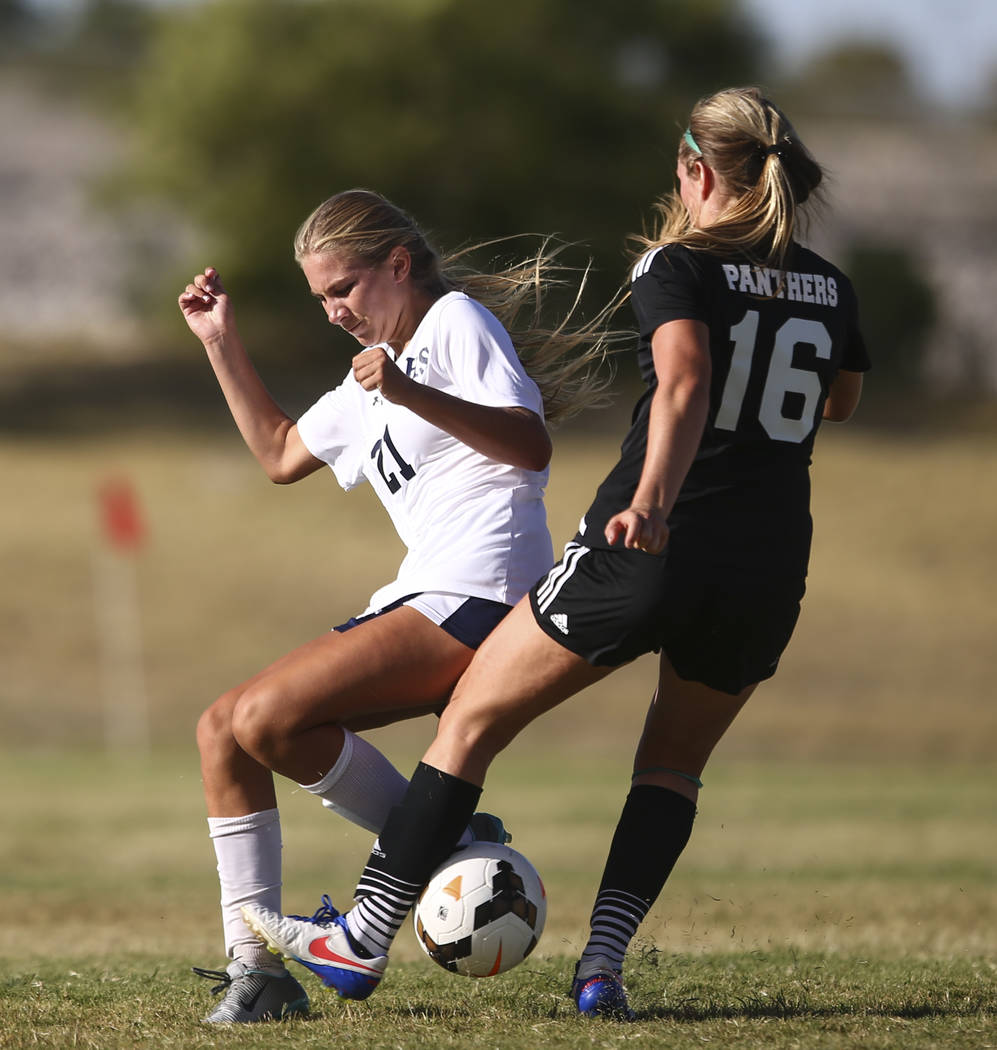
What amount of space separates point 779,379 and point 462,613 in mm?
938

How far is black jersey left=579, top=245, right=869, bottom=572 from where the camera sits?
3.71 m

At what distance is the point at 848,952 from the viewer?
585cm

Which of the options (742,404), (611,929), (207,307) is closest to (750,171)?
(742,404)

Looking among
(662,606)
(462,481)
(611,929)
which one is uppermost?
(462,481)

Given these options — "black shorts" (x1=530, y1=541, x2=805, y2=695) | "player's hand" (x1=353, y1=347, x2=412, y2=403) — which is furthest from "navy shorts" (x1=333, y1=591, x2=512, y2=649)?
"player's hand" (x1=353, y1=347, x2=412, y2=403)

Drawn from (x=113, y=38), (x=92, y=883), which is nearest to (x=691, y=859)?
(x=92, y=883)

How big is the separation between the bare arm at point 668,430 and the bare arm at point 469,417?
1.28 ft

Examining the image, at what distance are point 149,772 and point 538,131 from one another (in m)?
22.1

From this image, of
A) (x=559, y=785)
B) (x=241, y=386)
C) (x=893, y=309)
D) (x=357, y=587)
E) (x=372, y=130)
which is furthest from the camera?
(x=893, y=309)

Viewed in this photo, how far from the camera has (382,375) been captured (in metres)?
3.72

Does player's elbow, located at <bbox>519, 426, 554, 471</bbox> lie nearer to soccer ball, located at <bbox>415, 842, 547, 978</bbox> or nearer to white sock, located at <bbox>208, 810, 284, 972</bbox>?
soccer ball, located at <bbox>415, 842, 547, 978</bbox>

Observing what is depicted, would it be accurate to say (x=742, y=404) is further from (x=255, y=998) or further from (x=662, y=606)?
(x=255, y=998)

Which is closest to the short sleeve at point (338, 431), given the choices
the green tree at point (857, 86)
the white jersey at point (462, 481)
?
the white jersey at point (462, 481)

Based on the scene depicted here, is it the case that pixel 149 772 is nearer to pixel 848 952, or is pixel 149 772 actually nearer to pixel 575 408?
pixel 848 952
